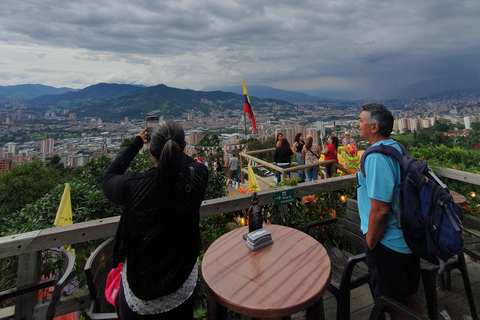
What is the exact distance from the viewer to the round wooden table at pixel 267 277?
1.15m

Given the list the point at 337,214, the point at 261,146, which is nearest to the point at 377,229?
the point at 337,214

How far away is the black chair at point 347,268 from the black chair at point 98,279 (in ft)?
4.33

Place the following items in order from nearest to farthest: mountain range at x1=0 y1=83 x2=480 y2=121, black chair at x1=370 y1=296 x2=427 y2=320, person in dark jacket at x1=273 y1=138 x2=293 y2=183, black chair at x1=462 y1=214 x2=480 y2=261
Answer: black chair at x1=370 y1=296 x2=427 y2=320, black chair at x1=462 y1=214 x2=480 y2=261, person in dark jacket at x1=273 y1=138 x2=293 y2=183, mountain range at x1=0 y1=83 x2=480 y2=121

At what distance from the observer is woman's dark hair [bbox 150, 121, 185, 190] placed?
1.09m

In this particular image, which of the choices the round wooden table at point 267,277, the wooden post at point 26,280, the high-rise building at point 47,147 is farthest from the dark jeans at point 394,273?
the high-rise building at point 47,147

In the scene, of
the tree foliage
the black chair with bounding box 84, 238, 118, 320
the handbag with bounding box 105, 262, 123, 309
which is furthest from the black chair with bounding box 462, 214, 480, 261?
the tree foliage

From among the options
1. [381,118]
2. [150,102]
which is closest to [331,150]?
[381,118]

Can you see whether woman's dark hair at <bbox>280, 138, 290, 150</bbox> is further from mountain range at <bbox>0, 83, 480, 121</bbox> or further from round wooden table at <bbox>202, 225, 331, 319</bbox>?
mountain range at <bbox>0, 83, 480, 121</bbox>

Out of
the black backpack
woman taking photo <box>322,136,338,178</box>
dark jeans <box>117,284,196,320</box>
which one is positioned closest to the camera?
dark jeans <box>117,284,196,320</box>

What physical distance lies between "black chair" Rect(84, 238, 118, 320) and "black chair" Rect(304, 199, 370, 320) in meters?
1.32

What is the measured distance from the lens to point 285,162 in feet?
21.7

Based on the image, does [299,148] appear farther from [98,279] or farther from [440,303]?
[98,279]

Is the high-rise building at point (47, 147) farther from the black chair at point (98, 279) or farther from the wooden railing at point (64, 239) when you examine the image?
the black chair at point (98, 279)

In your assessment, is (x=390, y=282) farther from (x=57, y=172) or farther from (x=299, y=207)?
(x=57, y=172)
